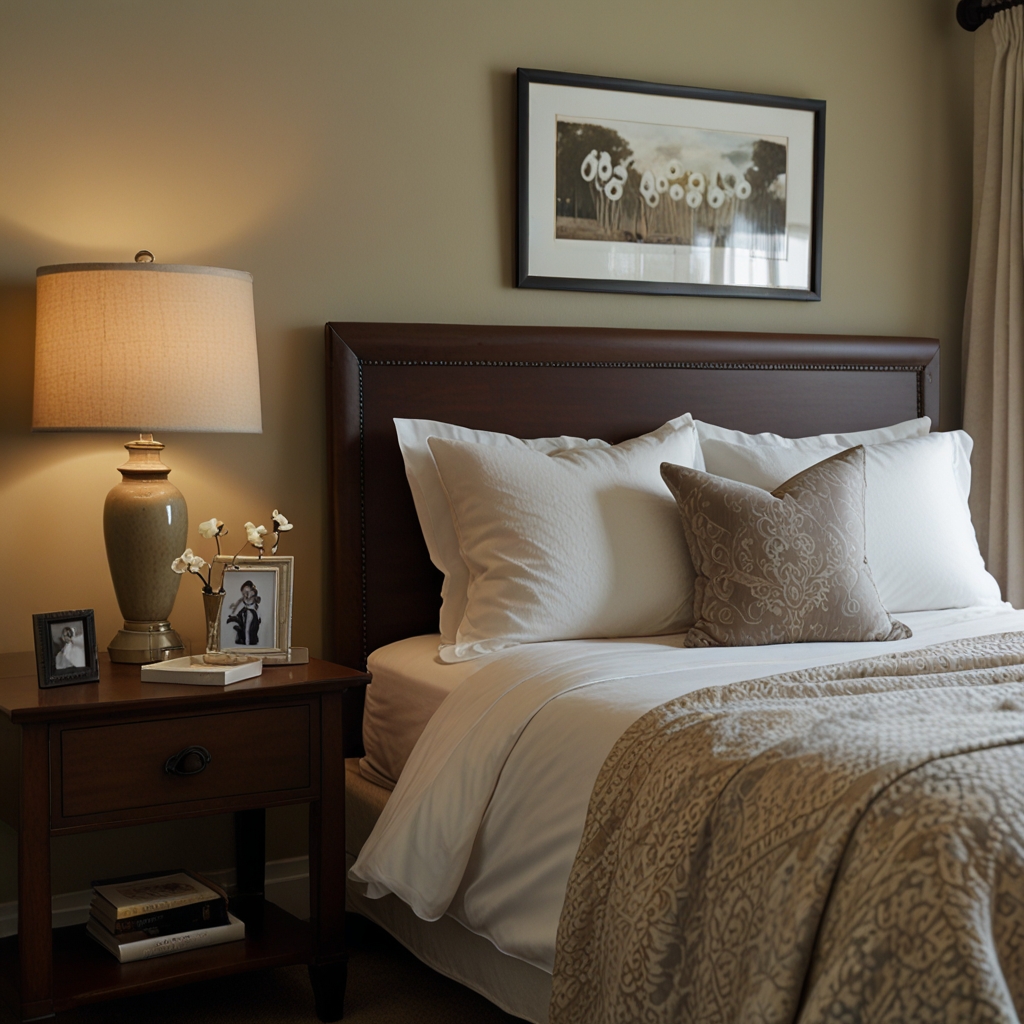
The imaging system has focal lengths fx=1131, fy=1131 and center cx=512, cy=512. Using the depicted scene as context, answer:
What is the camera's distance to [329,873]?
6.92 ft

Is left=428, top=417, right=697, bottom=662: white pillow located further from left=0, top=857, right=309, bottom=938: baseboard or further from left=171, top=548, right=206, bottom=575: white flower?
left=0, top=857, right=309, bottom=938: baseboard

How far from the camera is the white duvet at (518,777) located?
1.70 metres

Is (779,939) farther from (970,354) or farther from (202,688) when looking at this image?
(970,354)

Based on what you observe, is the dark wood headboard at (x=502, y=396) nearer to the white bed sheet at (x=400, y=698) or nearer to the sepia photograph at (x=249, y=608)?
the white bed sheet at (x=400, y=698)

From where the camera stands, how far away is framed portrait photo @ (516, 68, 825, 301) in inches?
113

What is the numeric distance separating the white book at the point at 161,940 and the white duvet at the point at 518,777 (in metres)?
0.35

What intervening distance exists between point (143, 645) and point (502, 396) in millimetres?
1022

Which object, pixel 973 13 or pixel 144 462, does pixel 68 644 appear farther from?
pixel 973 13

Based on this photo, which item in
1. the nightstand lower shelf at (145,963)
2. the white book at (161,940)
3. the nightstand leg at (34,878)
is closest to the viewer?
the nightstand leg at (34,878)

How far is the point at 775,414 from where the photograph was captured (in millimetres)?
3062

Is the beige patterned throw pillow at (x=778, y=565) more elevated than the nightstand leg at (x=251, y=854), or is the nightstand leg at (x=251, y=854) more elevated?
the beige patterned throw pillow at (x=778, y=565)

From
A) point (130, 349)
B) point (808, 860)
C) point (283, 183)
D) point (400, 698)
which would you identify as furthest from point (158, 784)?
point (283, 183)

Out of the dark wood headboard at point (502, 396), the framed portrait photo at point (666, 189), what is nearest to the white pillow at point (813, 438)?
the dark wood headboard at point (502, 396)

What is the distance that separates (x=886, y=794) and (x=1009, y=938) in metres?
0.19
